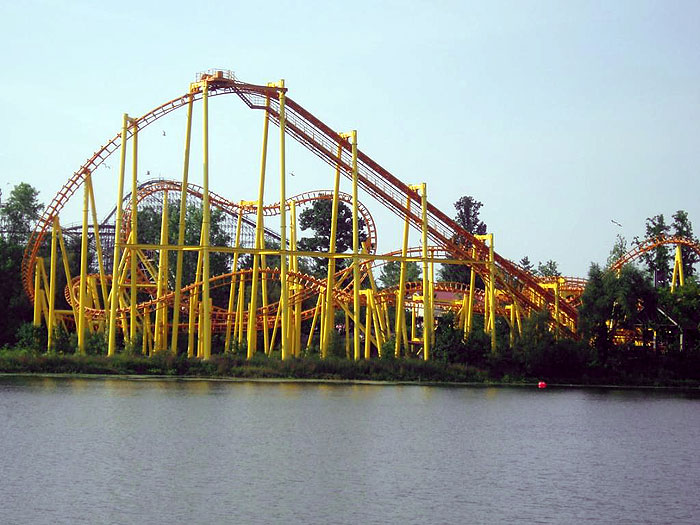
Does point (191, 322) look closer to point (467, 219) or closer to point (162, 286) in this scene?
point (162, 286)

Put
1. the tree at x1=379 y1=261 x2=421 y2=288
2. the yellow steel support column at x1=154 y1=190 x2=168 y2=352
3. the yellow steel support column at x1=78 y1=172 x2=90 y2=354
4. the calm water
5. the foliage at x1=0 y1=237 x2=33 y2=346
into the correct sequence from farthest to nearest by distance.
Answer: the tree at x1=379 y1=261 x2=421 y2=288 < the foliage at x1=0 y1=237 x2=33 y2=346 < the yellow steel support column at x1=154 y1=190 x2=168 y2=352 < the yellow steel support column at x1=78 y1=172 x2=90 y2=354 < the calm water

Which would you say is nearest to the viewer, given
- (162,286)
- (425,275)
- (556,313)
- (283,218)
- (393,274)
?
(283,218)

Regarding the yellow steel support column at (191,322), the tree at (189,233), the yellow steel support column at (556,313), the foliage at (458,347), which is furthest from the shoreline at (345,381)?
the tree at (189,233)

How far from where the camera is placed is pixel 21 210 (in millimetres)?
64188

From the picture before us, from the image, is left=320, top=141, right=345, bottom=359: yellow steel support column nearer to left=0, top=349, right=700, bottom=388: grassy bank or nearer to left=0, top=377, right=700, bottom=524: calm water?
left=0, top=349, right=700, bottom=388: grassy bank

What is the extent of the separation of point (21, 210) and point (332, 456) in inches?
1812

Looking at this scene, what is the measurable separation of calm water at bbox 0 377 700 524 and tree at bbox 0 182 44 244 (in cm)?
3037

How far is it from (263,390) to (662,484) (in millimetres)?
15128

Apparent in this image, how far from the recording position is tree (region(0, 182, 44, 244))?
63213 mm

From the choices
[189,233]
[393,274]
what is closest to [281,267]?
[189,233]

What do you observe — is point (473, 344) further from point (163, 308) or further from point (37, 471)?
point (37, 471)

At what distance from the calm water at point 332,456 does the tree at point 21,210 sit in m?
30.4

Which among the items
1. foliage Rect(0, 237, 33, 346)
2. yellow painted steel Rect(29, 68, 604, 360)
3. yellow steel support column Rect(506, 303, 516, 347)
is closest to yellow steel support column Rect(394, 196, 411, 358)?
yellow painted steel Rect(29, 68, 604, 360)

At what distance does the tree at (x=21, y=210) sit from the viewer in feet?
207
